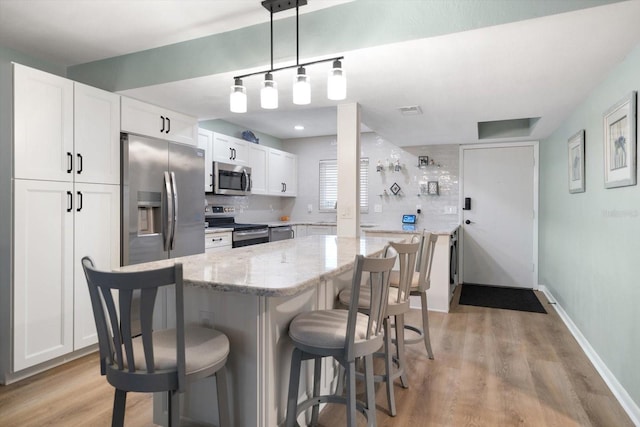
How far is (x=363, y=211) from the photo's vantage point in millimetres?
6074

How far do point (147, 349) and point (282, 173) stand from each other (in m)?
4.99

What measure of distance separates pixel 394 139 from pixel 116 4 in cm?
373

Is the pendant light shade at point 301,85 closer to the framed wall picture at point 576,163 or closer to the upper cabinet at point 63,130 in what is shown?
the upper cabinet at point 63,130

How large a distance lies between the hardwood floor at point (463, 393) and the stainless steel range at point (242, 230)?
6.15ft

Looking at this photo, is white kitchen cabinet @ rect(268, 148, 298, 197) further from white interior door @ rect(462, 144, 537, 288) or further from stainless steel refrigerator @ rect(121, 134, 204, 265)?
white interior door @ rect(462, 144, 537, 288)

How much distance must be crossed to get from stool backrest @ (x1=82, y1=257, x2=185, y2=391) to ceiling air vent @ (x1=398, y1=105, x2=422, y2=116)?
2.84m

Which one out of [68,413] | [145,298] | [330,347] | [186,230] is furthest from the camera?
[186,230]

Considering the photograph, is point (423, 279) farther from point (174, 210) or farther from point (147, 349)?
point (174, 210)

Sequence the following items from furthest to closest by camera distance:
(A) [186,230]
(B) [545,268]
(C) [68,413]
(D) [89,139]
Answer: (B) [545,268] < (A) [186,230] < (D) [89,139] < (C) [68,413]

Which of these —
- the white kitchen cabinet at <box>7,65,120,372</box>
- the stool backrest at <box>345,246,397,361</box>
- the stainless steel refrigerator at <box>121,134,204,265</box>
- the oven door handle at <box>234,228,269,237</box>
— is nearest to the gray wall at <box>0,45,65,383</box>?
the white kitchen cabinet at <box>7,65,120,372</box>

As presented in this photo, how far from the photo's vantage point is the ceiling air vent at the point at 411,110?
343cm

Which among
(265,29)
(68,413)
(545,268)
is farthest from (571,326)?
(68,413)

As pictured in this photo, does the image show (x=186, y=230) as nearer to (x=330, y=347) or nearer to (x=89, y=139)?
(x=89, y=139)

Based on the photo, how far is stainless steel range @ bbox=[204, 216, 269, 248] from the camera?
439 centimetres
